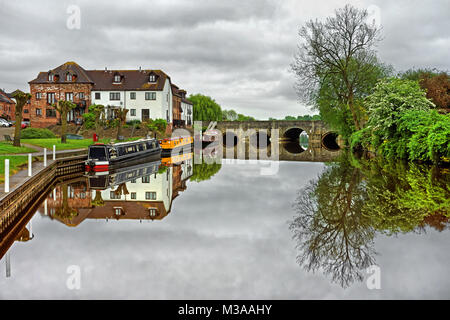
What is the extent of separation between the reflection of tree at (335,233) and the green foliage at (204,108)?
195 feet

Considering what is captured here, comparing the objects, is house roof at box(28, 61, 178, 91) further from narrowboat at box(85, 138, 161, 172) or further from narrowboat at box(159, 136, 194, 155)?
narrowboat at box(85, 138, 161, 172)

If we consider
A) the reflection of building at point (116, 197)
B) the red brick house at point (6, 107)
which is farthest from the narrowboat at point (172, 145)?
the red brick house at point (6, 107)

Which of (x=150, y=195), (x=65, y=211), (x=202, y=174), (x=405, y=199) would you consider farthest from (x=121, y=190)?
(x=405, y=199)

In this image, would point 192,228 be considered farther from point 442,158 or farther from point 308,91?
point 308,91

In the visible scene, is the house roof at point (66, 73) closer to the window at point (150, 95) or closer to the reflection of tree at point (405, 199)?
the window at point (150, 95)

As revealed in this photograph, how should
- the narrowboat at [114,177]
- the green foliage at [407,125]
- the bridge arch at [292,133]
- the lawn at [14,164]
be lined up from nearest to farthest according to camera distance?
the lawn at [14,164]
the narrowboat at [114,177]
the green foliage at [407,125]
the bridge arch at [292,133]

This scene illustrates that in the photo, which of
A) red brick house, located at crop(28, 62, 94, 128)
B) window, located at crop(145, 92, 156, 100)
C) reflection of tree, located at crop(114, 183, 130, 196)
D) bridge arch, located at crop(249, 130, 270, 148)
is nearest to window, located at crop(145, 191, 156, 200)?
reflection of tree, located at crop(114, 183, 130, 196)

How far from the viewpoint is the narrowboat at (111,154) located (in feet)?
64.4

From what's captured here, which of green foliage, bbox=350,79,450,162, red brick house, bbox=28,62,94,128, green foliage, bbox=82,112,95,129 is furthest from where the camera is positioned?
red brick house, bbox=28,62,94,128

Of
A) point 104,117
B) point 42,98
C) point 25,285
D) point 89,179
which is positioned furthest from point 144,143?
point 42,98

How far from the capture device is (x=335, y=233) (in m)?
7.64

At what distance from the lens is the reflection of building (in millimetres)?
10109

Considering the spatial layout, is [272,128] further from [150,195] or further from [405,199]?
[405,199]
